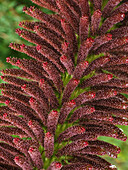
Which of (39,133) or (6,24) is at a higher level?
(6,24)

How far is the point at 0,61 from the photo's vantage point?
1021 mm

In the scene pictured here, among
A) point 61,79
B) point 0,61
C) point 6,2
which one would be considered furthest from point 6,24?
point 61,79

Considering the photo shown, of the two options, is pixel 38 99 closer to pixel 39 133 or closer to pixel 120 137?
pixel 39 133

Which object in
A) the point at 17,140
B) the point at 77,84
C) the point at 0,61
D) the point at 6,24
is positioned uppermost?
the point at 6,24

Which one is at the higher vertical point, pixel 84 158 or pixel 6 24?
pixel 6 24

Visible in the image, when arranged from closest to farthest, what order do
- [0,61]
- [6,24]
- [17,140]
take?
[17,140], [0,61], [6,24]

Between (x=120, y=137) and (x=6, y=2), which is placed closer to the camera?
(x=120, y=137)

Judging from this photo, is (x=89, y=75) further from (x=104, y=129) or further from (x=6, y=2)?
(x=6, y=2)

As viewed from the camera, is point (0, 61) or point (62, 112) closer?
point (62, 112)

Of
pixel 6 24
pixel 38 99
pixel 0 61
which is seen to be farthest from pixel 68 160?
pixel 6 24

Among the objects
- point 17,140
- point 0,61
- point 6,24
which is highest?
point 6,24

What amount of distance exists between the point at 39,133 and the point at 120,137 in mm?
171

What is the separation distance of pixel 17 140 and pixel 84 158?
0.15 meters

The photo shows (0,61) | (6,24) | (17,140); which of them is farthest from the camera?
(6,24)
